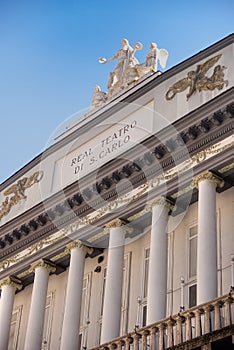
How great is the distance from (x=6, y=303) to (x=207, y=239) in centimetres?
872

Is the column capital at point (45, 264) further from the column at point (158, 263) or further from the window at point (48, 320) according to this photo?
the column at point (158, 263)

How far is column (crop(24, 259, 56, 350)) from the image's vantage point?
1040 inches

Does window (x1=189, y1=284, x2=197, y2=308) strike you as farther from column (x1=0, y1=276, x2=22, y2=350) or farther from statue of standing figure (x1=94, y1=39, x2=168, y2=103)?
statue of standing figure (x1=94, y1=39, x2=168, y2=103)

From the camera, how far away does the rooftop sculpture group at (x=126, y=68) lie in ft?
95.3

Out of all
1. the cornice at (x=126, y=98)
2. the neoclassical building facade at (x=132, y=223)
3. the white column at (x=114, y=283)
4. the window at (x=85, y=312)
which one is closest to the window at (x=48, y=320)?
the neoclassical building facade at (x=132, y=223)

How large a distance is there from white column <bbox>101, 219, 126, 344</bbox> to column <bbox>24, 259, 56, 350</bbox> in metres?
3.13

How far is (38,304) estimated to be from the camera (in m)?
27.0

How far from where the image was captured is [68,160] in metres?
29.5

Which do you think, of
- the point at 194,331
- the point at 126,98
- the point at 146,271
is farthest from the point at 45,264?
the point at 194,331

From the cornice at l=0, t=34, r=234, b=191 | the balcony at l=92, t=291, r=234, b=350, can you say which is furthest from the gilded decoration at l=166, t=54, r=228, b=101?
the balcony at l=92, t=291, r=234, b=350

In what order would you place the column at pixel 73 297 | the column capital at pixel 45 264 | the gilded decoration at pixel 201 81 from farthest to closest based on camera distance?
the column capital at pixel 45 264
the column at pixel 73 297
the gilded decoration at pixel 201 81

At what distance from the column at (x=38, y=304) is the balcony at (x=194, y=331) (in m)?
5.66

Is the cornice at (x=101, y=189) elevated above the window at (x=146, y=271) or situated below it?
above

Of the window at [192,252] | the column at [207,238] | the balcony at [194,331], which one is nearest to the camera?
the balcony at [194,331]
